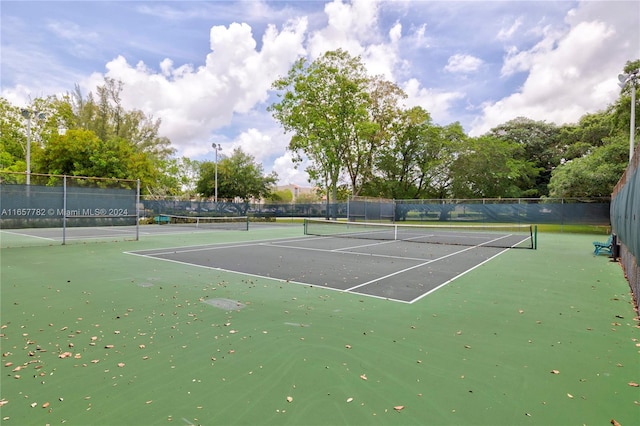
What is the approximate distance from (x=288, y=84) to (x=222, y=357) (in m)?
33.2

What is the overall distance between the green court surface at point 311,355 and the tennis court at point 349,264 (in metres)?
0.64

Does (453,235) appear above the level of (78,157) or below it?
below

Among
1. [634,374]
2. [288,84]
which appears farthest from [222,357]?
[288,84]

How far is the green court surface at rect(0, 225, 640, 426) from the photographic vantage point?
2473 millimetres

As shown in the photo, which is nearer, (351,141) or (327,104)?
(327,104)

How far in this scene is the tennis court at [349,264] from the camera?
663 centimetres

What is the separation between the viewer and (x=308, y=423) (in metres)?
2.32

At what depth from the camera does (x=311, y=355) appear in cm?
344

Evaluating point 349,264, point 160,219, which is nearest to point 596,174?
point 349,264

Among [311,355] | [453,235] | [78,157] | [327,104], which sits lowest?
[453,235]

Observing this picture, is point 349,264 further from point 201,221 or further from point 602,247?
point 201,221

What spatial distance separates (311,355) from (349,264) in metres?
5.66

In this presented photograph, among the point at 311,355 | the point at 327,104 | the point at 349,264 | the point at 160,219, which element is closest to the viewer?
the point at 311,355

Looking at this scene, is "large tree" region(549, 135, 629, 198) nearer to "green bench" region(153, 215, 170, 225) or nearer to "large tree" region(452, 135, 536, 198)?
"large tree" region(452, 135, 536, 198)
